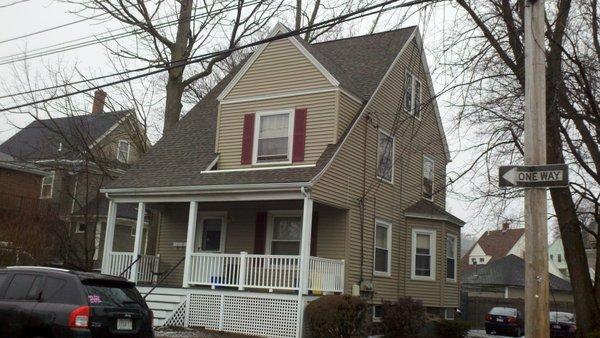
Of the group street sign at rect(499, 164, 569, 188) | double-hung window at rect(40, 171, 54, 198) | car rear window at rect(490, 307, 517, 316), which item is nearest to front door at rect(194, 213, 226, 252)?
street sign at rect(499, 164, 569, 188)

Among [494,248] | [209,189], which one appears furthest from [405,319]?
[494,248]

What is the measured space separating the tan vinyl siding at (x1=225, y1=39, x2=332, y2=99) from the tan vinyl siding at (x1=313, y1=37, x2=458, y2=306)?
129 cm

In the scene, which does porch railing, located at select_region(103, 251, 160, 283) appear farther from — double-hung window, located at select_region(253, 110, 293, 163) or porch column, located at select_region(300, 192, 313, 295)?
porch column, located at select_region(300, 192, 313, 295)

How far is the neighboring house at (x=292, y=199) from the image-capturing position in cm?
1664

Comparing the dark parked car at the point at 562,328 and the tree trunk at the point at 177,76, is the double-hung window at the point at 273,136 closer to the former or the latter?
the tree trunk at the point at 177,76

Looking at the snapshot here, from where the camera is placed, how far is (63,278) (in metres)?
9.38

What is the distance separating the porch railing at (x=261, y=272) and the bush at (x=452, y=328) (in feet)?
14.0

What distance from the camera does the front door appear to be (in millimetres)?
20109

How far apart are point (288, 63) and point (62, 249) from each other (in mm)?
12554

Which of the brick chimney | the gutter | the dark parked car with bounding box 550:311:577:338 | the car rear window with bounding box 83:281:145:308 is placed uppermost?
the brick chimney

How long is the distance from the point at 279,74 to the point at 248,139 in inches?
84.9

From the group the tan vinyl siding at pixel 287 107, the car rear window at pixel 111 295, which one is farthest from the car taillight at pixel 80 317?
the tan vinyl siding at pixel 287 107

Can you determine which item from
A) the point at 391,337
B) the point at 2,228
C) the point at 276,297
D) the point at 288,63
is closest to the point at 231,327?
the point at 276,297

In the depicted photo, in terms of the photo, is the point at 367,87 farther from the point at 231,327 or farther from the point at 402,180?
the point at 231,327
